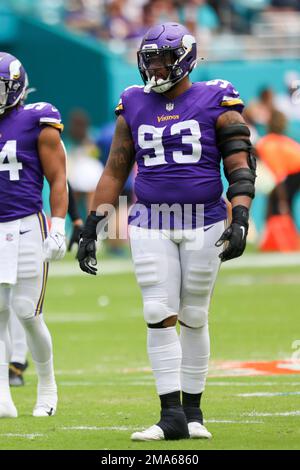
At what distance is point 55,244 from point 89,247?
473mm

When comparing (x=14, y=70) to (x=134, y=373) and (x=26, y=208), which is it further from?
(x=134, y=373)

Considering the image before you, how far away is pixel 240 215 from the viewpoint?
6512 millimetres

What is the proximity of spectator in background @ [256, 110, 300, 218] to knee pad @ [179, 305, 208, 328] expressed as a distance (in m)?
13.4

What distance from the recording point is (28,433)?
269 inches

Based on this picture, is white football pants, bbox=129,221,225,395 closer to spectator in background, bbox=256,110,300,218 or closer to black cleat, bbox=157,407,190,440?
black cleat, bbox=157,407,190,440

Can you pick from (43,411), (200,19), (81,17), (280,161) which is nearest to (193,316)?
(43,411)

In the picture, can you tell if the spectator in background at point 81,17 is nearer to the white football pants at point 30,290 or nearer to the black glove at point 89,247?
the white football pants at point 30,290

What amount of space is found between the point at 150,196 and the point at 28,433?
137 cm

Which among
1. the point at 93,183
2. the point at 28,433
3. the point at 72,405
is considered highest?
the point at 28,433

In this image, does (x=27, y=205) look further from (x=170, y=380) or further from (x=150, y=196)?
(x=170, y=380)

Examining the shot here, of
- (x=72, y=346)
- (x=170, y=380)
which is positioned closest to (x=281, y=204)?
(x=72, y=346)

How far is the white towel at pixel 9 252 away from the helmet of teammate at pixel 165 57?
1231 millimetres

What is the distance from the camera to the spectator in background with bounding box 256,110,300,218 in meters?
20.1

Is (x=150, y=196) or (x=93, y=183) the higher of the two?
(x=150, y=196)
